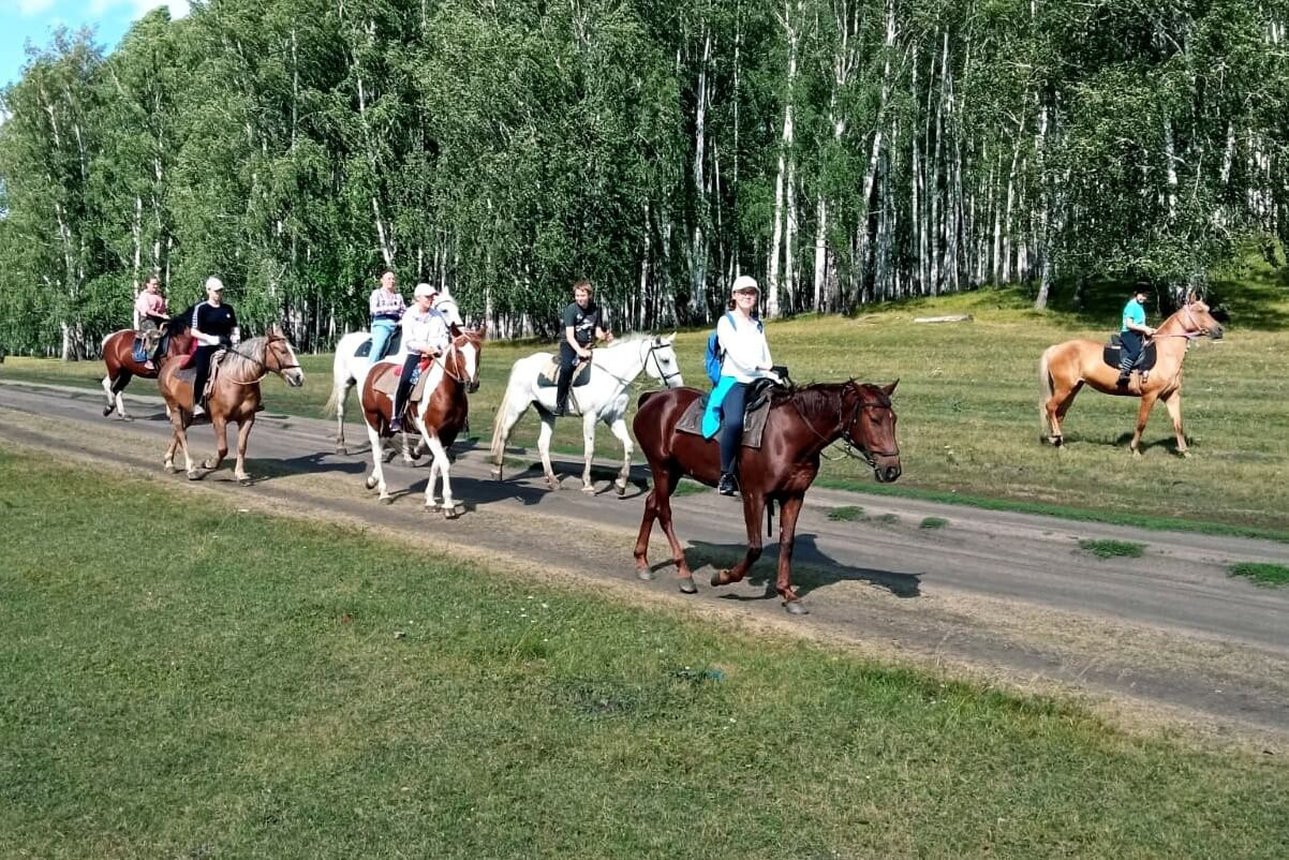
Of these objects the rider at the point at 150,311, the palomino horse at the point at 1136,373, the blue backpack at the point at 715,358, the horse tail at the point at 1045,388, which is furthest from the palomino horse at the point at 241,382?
the palomino horse at the point at 1136,373

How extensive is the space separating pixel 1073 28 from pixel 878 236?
1784 centimetres

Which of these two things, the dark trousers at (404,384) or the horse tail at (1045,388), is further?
the horse tail at (1045,388)

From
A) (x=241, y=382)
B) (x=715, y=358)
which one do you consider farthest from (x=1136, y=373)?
(x=241, y=382)

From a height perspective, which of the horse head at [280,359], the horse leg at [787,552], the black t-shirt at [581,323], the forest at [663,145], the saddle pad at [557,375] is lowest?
the horse leg at [787,552]

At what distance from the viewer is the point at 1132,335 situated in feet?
76.2

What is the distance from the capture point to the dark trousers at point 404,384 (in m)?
17.5

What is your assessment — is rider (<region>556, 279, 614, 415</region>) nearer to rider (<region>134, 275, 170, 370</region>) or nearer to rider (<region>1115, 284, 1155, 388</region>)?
rider (<region>134, 275, 170, 370</region>)

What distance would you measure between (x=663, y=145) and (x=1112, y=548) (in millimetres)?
42709

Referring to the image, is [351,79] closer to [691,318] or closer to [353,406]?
[691,318]

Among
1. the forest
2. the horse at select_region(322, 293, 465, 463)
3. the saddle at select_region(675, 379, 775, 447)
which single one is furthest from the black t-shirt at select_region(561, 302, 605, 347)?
the forest

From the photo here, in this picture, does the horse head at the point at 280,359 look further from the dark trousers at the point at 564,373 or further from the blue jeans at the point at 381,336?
the dark trousers at the point at 564,373

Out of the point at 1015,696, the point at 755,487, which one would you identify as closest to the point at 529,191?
the point at 755,487

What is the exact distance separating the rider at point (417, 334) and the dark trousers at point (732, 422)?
653 centimetres

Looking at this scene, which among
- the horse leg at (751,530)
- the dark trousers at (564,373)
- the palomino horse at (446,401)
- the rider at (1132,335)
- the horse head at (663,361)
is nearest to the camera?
the horse leg at (751,530)
